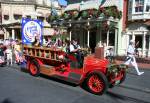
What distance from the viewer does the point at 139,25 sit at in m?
20.0

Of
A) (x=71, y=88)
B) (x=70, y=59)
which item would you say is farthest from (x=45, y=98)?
(x=70, y=59)

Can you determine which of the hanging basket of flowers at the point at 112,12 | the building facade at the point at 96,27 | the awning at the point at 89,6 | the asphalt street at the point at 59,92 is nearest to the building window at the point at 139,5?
the building facade at the point at 96,27

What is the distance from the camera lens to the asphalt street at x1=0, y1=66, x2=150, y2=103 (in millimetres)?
7211

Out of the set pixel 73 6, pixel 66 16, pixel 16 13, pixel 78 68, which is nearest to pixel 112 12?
pixel 66 16

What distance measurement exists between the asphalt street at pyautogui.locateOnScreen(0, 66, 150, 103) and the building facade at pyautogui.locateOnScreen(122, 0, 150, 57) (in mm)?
10329

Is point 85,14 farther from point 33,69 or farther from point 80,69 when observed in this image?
point 80,69

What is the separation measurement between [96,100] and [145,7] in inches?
568

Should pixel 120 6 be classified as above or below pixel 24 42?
above

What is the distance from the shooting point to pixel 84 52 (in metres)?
8.90

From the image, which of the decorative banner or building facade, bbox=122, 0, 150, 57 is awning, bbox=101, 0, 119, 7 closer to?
building facade, bbox=122, 0, 150, 57

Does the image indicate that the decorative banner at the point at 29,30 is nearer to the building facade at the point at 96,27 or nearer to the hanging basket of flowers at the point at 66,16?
the building facade at the point at 96,27

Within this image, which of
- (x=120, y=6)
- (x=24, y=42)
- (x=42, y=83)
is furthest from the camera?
(x=120, y=6)

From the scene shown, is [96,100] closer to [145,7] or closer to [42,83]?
[42,83]

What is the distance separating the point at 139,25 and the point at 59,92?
14.0 metres
